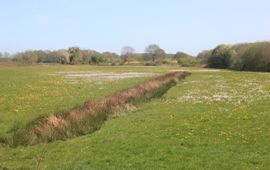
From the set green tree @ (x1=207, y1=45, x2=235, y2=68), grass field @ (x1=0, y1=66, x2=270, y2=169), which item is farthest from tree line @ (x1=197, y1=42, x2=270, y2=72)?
grass field @ (x1=0, y1=66, x2=270, y2=169)

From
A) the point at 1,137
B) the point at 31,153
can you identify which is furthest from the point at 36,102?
the point at 31,153

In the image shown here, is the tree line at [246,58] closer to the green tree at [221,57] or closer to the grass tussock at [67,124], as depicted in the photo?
the green tree at [221,57]

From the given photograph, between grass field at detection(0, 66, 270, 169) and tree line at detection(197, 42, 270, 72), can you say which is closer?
grass field at detection(0, 66, 270, 169)

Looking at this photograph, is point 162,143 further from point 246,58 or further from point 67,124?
point 246,58

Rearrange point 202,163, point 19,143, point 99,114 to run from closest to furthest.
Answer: point 202,163, point 19,143, point 99,114

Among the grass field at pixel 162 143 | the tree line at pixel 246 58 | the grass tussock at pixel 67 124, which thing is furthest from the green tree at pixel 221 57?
the grass field at pixel 162 143

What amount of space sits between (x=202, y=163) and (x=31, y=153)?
7015 millimetres

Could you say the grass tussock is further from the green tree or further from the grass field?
the green tree

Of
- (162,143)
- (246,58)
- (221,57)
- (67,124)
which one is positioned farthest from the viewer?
(221,57)

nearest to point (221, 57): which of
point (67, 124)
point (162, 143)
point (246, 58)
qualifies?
point (246, 58)

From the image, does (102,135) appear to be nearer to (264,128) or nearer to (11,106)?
(264,128)

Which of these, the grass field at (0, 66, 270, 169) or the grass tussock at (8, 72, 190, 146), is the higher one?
the grass field at (0, 66, 270, 169)

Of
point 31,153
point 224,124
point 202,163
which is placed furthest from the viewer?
point 224,124

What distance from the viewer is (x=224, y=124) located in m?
20.0
